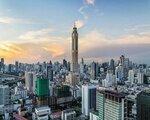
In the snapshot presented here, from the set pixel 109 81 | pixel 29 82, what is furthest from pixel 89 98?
pixel 109 81

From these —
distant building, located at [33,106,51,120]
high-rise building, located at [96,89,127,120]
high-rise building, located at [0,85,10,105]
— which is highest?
high-rise building, located at [96,89,127,120]

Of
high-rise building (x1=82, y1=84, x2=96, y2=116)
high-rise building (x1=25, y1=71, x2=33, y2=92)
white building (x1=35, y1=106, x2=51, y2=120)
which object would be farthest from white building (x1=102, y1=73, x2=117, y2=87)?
white building (x1=35, y1=106, x2=51, y2=120)

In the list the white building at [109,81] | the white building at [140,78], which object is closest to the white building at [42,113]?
the white building at [109,81]

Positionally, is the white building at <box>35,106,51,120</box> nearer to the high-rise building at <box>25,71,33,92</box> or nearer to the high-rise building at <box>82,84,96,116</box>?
the high-rise building at <box>82,84,96,116</box>

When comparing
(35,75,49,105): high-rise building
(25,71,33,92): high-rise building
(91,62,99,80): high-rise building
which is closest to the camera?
(35,75,49,105): high-rise building

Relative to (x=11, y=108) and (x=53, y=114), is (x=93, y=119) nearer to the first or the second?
(x=53, y=114)

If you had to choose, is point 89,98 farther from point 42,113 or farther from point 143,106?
point 143,106

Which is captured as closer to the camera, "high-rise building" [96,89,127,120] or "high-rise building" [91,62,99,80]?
"high-rise building" [96,89,127,120]
